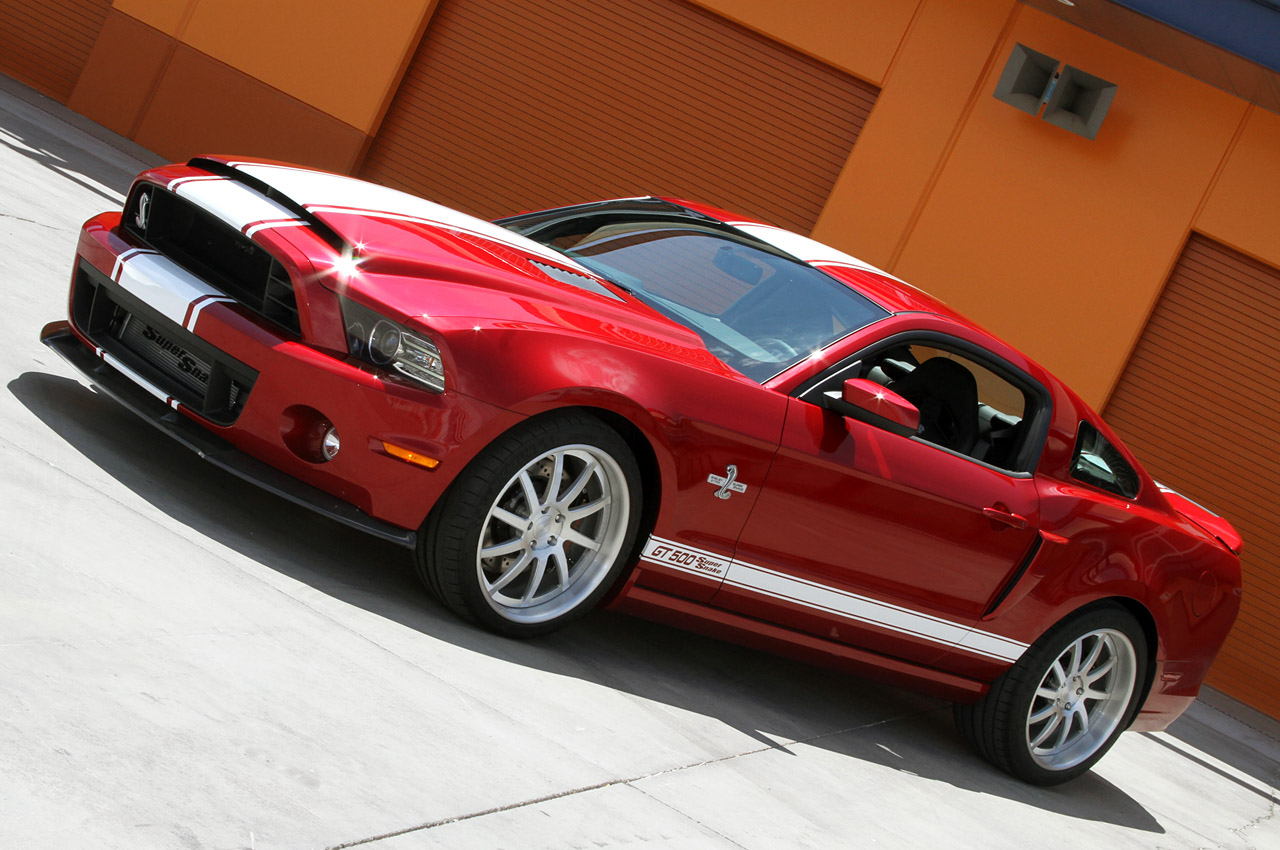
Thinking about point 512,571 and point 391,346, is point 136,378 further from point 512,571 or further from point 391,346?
point 512,571

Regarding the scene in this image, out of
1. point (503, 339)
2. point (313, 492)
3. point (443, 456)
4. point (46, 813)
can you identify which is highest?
point (503, 339)

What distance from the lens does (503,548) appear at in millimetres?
3934

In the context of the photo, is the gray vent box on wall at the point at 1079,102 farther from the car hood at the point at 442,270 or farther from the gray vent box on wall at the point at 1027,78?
the car hood at the point at 442,270

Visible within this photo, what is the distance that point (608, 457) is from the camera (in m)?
3.94

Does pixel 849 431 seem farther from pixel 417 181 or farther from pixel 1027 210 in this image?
pixel 417 181

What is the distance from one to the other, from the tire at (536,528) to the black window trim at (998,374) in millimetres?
919

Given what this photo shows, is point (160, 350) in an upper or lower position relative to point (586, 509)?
lower

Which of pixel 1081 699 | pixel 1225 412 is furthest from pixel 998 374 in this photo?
pixel 1225 412

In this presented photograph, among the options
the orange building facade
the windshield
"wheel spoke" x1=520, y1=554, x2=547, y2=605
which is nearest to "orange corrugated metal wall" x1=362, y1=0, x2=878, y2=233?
the orange building facade

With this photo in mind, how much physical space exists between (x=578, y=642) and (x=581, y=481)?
2.37ft

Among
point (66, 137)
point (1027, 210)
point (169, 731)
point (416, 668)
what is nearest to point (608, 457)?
point (416, 668)

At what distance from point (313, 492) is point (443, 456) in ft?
1.31

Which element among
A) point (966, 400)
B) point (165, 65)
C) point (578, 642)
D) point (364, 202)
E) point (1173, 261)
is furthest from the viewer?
point (165, 65)

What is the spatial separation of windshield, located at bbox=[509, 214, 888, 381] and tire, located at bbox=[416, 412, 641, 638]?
652 mm
